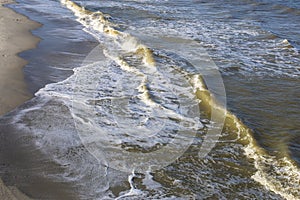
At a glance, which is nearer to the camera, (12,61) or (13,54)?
(12,61)

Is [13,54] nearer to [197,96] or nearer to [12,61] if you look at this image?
[12,61]

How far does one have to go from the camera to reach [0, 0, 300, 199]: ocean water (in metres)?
5.14

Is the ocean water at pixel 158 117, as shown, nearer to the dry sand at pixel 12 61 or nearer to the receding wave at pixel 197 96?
the receding wave at pixel 197 96

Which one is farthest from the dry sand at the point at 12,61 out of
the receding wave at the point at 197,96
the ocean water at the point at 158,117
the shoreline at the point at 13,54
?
the receding wave at the point at 197,96

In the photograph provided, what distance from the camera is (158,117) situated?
7.16m

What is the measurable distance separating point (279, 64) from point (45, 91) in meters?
6.60

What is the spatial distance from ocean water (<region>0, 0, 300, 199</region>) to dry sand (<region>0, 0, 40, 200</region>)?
23cm

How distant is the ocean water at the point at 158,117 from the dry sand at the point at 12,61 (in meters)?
0.23

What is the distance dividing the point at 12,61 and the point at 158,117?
15.7 ft

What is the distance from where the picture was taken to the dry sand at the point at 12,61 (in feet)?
22.6

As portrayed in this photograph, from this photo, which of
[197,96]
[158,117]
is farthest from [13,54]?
[197,96]

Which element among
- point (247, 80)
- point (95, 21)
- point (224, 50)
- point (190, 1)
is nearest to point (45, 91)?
point (247, 80)

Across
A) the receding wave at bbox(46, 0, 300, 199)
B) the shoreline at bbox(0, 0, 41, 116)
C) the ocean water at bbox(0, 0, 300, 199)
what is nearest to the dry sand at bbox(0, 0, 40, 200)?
the shoreline at bbox(0, 0, 41, 116)

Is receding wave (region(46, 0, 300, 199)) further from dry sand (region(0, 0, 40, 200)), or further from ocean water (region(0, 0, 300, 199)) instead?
dry sand (region(0, 0, 40, 200))
